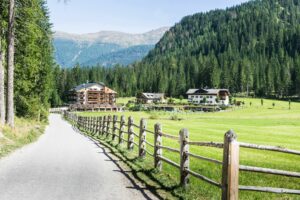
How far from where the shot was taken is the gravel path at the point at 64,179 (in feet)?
33.0

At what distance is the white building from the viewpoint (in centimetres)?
16175

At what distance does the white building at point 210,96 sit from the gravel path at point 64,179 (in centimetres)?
14609

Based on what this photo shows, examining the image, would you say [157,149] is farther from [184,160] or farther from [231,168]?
[231,168]

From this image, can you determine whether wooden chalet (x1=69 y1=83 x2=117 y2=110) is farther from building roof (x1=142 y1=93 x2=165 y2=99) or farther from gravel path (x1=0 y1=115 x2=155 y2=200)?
gravel path (x1=0 y1=115 x2=155 y2=200)

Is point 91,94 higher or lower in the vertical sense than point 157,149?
higher

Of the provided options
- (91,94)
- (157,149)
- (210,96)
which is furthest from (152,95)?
(157,149)

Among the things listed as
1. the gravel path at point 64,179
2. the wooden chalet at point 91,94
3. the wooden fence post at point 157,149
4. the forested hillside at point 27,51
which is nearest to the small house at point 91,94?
the wooden chalet at point 91,94

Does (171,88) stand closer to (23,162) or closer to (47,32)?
(47,32)

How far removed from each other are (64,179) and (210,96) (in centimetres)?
15725

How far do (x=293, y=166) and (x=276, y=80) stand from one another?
164 m

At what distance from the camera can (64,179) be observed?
39.7ft

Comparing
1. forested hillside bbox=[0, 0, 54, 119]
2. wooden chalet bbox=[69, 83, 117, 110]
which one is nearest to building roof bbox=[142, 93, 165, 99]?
wooden chalet bbox=[69, 83, 117, 110]

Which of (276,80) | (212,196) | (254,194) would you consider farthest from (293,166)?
(276,80)

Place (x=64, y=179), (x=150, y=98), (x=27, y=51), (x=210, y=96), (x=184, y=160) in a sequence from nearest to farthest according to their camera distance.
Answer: (x=184, y=160) < (x=64, y=179) < (x=27, y=51) < (x=210, y=96) < (x=150, y=98)
